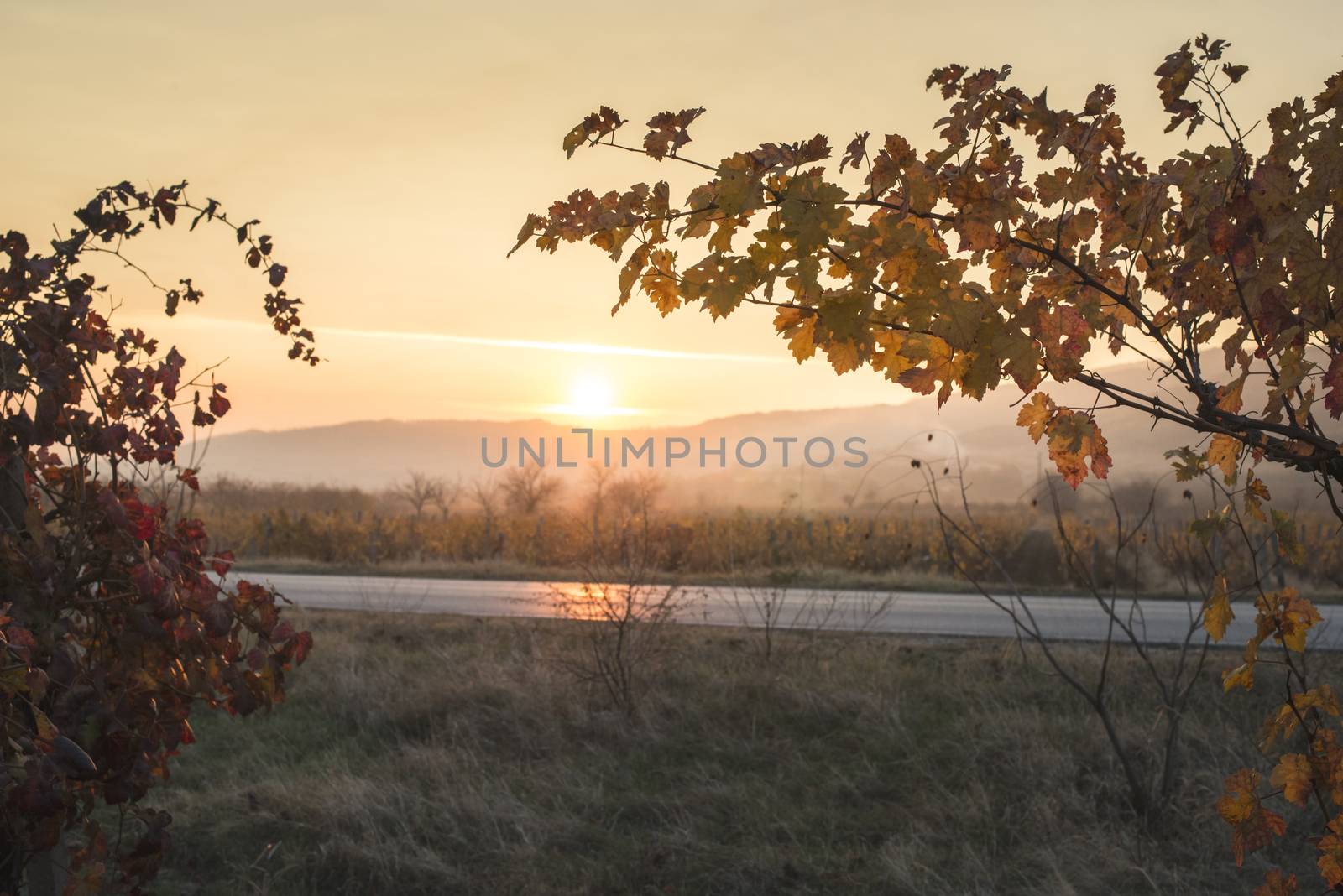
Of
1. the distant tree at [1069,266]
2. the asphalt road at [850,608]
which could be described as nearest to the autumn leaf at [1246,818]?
the distant tree at [1069,266]

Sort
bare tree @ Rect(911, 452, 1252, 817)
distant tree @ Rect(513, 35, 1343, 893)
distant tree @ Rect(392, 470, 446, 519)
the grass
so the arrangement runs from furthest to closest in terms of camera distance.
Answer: distant tree @ Rect(392, 470, 446, 519) → bare tree @ Rect(911, 452, 1252, 817) → the grass → distant tree @ Rect(513, 35, 1343, 893)

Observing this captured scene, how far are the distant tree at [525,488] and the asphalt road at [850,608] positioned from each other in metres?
12.9

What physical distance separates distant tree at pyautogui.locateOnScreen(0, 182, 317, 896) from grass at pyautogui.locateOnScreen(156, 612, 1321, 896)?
174 centimetres

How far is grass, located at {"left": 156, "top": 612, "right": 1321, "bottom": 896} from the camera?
4.57 m

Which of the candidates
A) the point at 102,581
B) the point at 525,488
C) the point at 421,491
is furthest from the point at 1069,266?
the point at 421,491

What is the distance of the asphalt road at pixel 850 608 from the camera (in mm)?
9922

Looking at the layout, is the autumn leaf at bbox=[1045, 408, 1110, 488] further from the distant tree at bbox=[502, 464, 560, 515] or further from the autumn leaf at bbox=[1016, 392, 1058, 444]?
the distant tree at bbox=[502, 464, 560, 515]

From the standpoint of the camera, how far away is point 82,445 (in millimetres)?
3064

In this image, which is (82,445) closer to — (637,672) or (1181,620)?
(637,672)

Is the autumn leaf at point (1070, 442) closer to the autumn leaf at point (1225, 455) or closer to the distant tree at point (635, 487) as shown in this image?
the autumn leaf at point (1225, 455)

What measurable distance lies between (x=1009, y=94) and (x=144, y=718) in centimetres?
277

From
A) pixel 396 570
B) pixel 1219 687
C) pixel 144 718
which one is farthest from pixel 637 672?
pixel 396 570

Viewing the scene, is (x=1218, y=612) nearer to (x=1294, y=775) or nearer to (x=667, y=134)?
(x=1294, y=775)

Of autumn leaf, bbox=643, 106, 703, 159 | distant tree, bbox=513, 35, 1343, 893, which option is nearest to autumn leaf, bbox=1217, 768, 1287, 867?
distant tree, bbox=513, 35, 1343, 893
